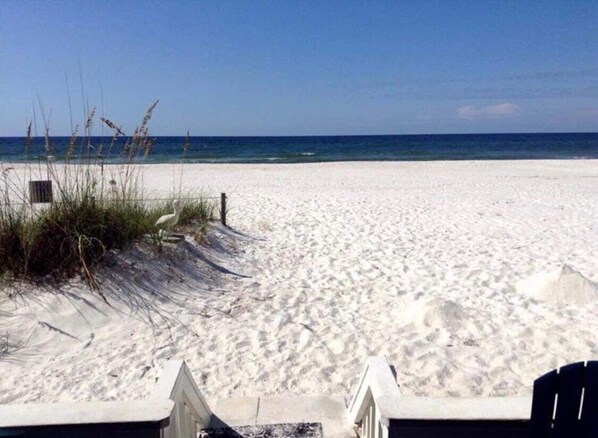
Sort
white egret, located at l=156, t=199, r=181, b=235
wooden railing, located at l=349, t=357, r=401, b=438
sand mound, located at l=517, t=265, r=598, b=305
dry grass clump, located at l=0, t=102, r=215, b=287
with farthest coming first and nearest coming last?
white egret, located at l=156, t=199, r=181, b=235 < sand mound, located at l=517, t=265, r=598, b=305 < dry grass clump, located at l=0, t=102, r=215, b=287 < wooden railing, located at l=349, t=357, r=401, b=438

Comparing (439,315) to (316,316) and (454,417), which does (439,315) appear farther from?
(454,417)

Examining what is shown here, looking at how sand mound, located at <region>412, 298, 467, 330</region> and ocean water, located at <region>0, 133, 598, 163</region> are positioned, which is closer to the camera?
sand mound, located at <region>412, 298, 467, 330</region>

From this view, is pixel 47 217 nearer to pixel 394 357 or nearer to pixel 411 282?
pixel 394 357

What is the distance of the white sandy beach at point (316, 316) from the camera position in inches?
125

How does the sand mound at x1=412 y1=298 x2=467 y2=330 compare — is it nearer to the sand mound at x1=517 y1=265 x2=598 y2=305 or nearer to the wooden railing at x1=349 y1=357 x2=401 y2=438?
the sand mound at x1=517 y1=265 x2=598 y2=305

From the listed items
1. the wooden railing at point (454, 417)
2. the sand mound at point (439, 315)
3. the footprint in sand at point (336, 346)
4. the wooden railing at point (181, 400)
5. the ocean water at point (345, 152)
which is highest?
the ocean water at point (345, 152)

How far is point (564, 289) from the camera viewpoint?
14.5 ft

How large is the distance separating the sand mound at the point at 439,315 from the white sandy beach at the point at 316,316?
1 cm

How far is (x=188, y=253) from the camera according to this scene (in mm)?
5395

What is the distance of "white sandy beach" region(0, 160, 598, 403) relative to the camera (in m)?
3.17

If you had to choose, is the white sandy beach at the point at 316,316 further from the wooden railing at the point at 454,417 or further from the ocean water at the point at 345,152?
the ocean water at the point at 345,152

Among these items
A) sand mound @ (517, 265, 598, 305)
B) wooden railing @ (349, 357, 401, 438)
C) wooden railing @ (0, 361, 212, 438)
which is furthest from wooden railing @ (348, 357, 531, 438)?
sand mound @ (517, 265, 598, 305)

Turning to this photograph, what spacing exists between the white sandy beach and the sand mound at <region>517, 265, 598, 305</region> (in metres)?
0.01

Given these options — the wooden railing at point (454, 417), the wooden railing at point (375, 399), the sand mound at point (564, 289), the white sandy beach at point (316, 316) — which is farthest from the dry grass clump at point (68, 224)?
the sand mound at point (564, 289)
